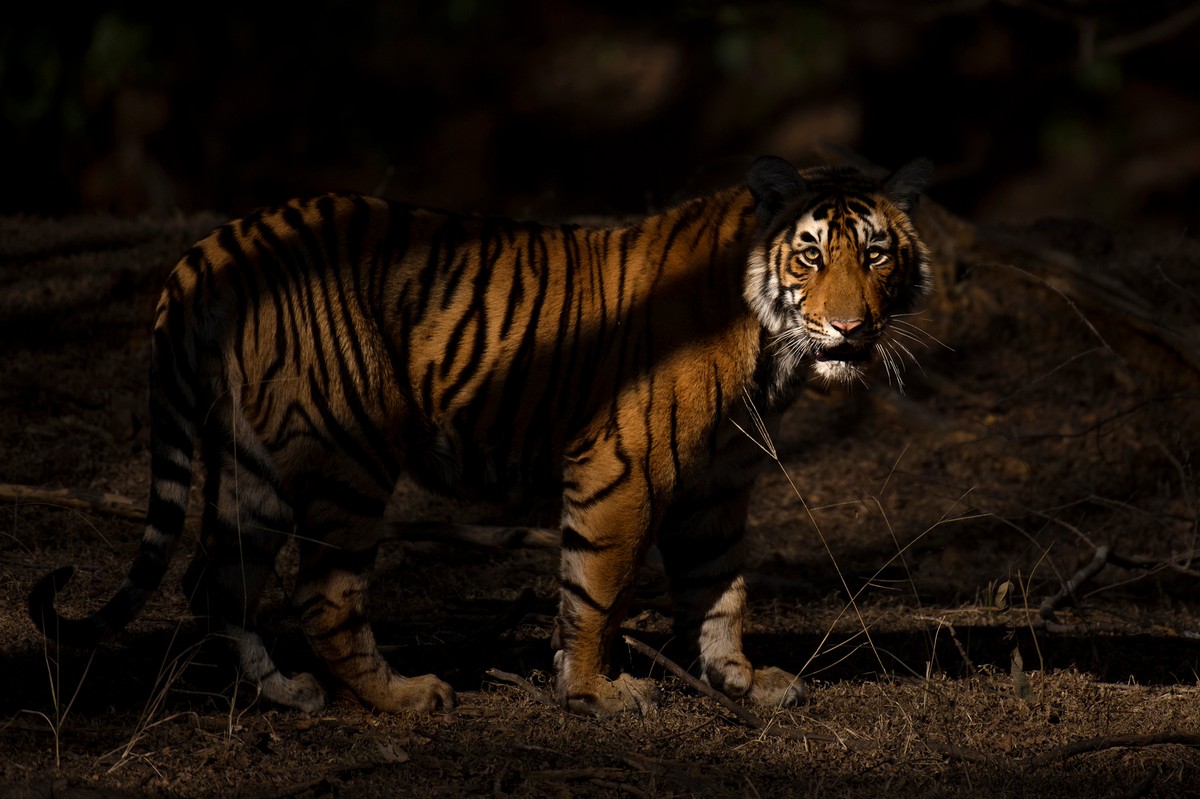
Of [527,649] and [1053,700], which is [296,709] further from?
[1053,700]

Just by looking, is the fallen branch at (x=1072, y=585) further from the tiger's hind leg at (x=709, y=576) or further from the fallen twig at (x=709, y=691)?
the fallen twig at (x=709, y=691)

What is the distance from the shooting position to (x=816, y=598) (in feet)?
15.3

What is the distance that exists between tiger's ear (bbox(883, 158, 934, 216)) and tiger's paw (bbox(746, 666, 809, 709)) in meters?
1.25

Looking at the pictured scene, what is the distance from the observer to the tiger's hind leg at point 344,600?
3.35 m

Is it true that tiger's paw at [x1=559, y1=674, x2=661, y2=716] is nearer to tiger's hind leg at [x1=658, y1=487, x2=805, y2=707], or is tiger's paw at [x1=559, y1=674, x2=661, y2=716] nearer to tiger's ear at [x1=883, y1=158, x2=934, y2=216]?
tiger's hind leg at [x1=658, y1=487, x2=805, y2=707]

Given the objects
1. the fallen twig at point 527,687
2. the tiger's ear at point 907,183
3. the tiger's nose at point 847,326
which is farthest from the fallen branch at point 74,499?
the tiger's ear at point 907,183

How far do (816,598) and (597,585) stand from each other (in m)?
1.44

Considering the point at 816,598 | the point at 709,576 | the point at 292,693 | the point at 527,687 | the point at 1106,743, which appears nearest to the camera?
the point at 1106,743

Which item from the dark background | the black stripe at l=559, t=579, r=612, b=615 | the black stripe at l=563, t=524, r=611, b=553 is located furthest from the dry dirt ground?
the dark background

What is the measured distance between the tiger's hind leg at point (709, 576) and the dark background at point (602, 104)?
7.92 metres

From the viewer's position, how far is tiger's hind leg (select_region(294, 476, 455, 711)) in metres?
3.35

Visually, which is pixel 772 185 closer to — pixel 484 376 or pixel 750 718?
pixel 484 376

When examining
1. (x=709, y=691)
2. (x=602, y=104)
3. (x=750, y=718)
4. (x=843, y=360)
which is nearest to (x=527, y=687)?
(x=709, y=691)

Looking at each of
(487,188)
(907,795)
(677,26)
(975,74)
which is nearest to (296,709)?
(907,795)
